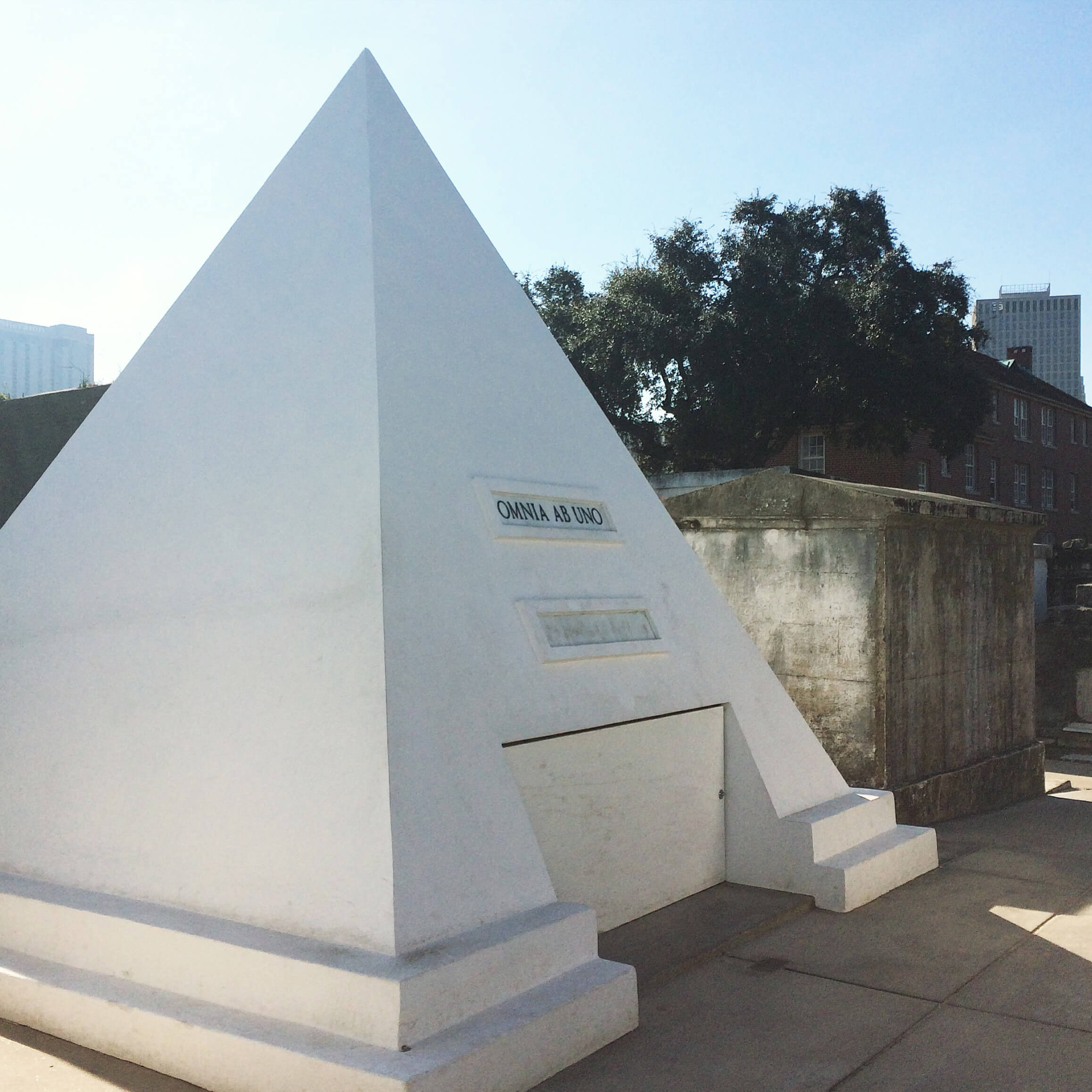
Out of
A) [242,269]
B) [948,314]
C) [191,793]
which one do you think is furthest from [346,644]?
[948,314]

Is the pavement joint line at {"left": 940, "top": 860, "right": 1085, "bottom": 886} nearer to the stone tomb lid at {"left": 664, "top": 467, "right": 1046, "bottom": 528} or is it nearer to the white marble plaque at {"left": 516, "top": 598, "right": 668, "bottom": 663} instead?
the stone tomb lid at {"left": 664, "top": 467, "right": 1046, "bottom": 528}

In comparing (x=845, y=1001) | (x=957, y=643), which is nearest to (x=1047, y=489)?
(x=957, y=643)

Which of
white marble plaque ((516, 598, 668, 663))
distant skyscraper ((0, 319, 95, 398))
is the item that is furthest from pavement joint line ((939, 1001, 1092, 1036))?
distant skyscraper ((0, 319, 95, 398))

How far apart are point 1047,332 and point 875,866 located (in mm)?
148876

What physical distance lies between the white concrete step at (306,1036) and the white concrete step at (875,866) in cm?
195

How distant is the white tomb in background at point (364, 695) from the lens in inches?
140

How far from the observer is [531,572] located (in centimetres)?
479

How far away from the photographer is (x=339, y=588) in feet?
13.3

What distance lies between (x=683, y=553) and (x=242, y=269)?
2.81 metres

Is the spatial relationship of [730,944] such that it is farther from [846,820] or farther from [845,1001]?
[846,820]

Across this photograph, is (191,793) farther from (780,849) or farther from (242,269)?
(780,849)

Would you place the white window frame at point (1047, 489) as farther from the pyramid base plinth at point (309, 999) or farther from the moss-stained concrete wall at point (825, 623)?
the pyramid base plinth at point (309, 999)

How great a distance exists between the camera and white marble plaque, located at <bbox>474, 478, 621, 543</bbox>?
471 cm

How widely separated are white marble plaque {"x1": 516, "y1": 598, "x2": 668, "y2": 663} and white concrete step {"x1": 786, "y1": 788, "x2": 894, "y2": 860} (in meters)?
1.30
